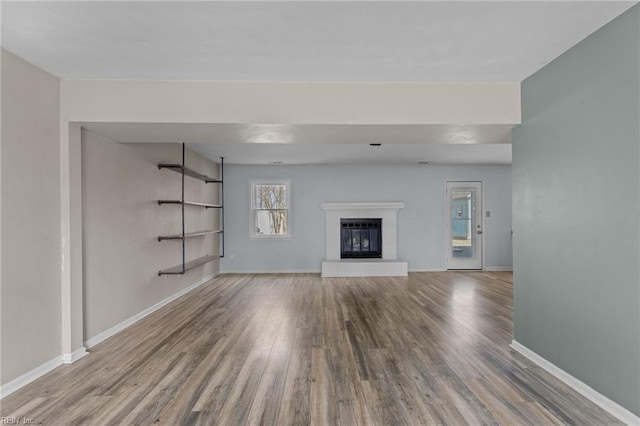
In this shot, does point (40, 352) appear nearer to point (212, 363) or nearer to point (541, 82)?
point (212, 363)

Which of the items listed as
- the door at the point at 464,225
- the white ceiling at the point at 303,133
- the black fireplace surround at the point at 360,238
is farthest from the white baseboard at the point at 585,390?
the door at the point at 464,225

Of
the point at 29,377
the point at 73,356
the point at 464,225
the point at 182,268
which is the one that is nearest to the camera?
the point at 29,377

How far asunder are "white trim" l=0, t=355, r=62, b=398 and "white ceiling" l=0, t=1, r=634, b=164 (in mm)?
2036

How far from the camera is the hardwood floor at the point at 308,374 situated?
2.05m

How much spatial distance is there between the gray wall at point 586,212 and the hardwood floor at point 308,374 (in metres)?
0.33

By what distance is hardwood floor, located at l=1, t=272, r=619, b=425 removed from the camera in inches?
80.7

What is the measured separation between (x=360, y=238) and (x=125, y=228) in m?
4.76

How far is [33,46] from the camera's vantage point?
227cm

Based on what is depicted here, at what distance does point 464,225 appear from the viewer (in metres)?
7.39

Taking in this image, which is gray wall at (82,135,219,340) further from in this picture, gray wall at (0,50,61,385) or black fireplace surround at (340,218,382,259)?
black fireplace surround at (340,218,382,259)

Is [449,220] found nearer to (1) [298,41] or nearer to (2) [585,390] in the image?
(2) [585,390]

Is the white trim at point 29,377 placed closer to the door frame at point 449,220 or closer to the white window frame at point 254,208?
the white window frame at point 254,208

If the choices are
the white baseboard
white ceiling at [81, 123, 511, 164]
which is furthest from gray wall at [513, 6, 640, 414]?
white ceiling at [81, 123, 511, 164]

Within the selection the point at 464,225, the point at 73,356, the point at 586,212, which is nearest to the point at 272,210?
the point at 464,225
